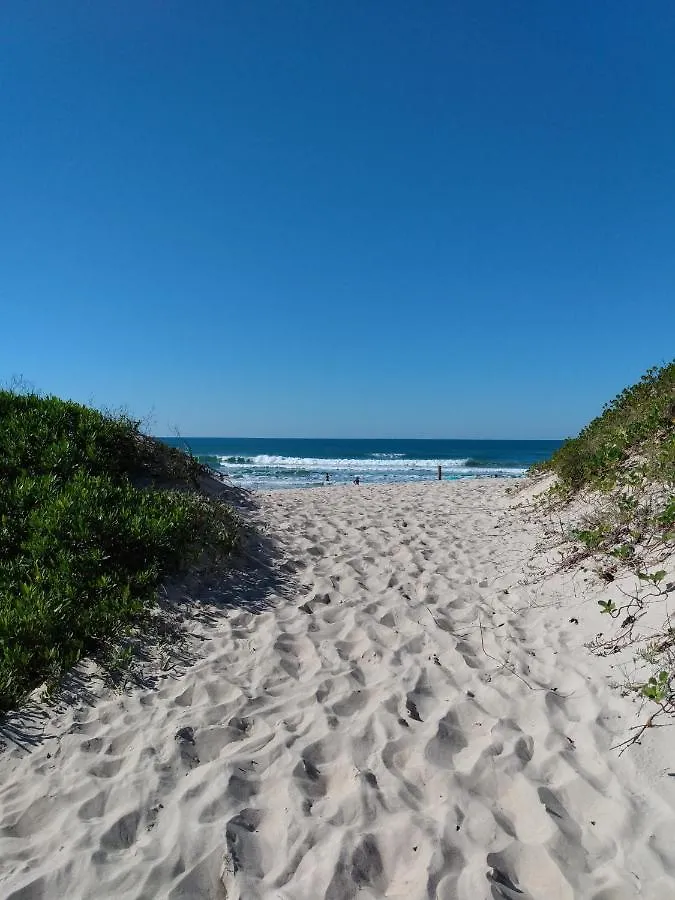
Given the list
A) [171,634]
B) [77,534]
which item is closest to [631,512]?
[171,634]

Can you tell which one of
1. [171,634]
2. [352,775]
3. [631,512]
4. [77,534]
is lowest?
[352,775]

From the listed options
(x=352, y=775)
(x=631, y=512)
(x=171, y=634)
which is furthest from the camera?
(x=631, y=512)

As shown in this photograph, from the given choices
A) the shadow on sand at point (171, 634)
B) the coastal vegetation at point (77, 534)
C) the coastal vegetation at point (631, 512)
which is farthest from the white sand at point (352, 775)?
the coastal vegetation at point (77, 534)

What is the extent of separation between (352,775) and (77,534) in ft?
12.9

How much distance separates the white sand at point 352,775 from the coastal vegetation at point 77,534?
0.72 meters

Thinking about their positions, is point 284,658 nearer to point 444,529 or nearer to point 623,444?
Answer: point 444,529

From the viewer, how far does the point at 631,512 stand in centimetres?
576

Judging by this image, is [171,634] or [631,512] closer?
[171,634]

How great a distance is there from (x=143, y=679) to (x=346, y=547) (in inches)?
166

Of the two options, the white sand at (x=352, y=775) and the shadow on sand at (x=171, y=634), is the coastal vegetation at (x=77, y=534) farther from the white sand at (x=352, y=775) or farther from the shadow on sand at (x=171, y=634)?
the white sand at (x=352, y=775)

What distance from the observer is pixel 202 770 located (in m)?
3.12

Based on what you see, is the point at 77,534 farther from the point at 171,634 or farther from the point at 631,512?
the point at 631,512

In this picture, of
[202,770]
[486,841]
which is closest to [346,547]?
[202,770]

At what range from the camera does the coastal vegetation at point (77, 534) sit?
4266 millimetres
